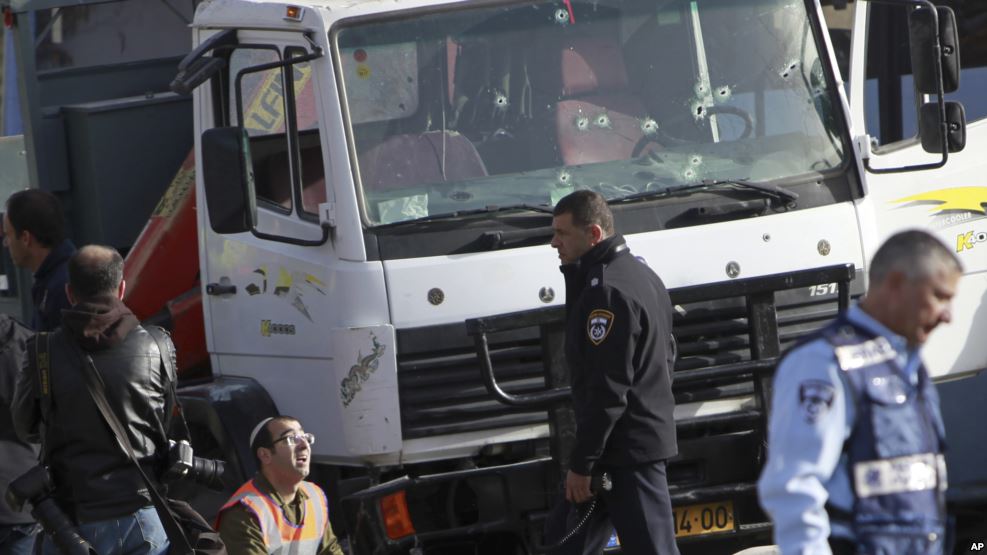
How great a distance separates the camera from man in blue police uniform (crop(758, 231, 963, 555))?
3129 millimetres

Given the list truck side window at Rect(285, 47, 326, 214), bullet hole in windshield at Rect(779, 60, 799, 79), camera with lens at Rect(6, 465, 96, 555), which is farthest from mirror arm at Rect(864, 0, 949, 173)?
camera with lens at Rect(6, 465, 96, 555)

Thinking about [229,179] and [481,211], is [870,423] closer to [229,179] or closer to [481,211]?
[481,211]

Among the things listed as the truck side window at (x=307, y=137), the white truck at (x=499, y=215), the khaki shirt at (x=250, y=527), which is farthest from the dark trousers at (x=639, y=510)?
the truck side window at (x=307, y=137)

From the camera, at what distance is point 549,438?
18.9 feet

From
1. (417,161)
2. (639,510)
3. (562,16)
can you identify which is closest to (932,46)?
(562,16)

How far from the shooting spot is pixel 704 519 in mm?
5914

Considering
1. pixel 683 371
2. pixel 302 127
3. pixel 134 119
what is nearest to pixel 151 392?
pixel 302 127

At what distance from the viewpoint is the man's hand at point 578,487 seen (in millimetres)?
5180

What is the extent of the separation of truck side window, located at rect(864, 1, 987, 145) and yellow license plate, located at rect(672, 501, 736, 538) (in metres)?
2.36

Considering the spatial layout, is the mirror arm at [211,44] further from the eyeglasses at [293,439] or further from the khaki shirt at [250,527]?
the khaki shirt at [250,527]

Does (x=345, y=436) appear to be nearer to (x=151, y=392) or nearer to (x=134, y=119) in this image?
(x=151, y=392)

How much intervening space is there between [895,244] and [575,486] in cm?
221

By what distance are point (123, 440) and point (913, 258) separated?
2691mm

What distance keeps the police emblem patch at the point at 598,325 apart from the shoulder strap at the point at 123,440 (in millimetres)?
1467
